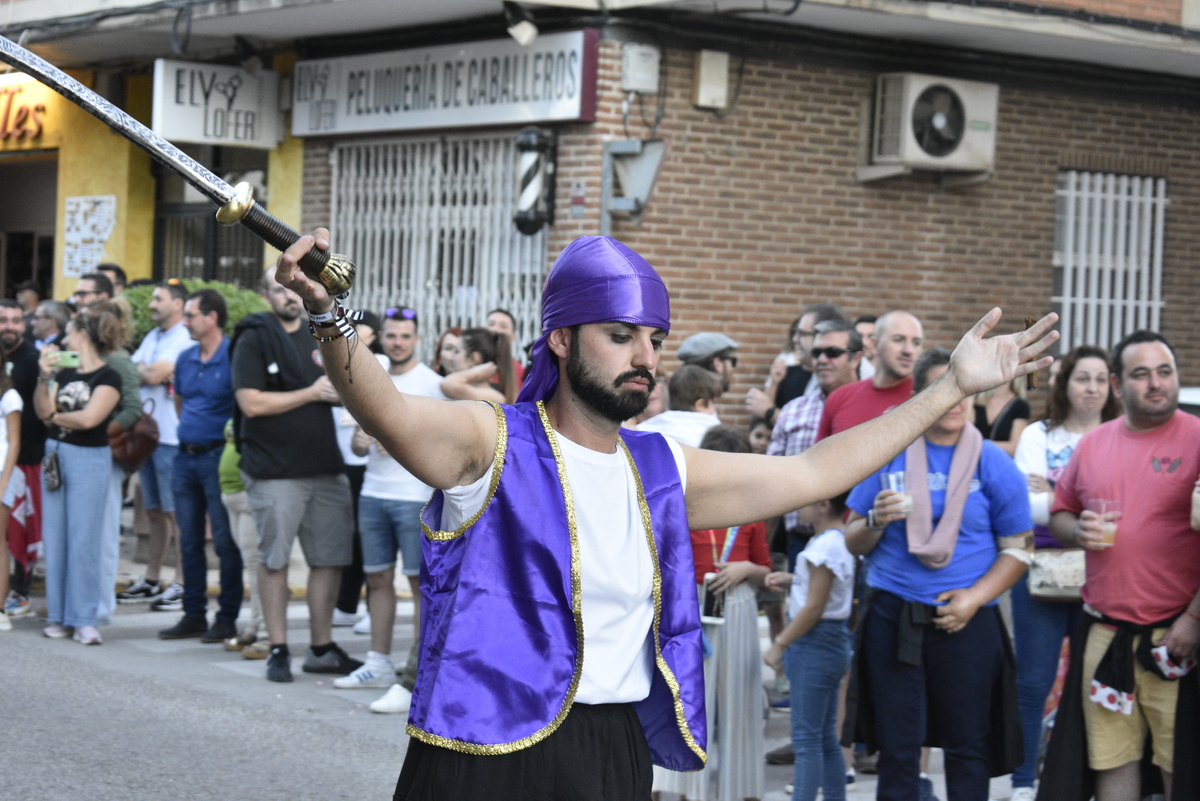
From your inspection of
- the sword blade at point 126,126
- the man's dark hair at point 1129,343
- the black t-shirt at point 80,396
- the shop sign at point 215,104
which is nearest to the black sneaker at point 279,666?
the black t-shirt at point 80,396

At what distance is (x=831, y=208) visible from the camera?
42.5 feet

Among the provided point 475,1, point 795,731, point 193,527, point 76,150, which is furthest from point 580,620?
point 76,150

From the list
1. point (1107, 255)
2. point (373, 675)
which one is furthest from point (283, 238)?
point (1107, 255)

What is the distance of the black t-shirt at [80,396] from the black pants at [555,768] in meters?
6.56

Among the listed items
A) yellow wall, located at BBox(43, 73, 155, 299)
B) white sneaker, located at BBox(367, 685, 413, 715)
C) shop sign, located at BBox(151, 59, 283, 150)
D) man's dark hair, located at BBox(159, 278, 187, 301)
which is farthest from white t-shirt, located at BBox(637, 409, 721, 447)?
yellow wall, located at BBox(43, 73, 155, 299)

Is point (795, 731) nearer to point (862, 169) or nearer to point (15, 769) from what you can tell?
point (15, 769)

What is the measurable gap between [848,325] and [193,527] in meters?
4.37

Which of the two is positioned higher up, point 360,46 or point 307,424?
point 360,46

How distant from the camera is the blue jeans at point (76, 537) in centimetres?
908

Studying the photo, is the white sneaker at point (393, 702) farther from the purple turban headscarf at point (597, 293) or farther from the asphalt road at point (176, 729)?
the purple turban headscarf at point (597, 293)

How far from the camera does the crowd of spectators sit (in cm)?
526

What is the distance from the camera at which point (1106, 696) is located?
207 inches

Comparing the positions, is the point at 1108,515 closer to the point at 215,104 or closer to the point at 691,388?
the point at 691,388

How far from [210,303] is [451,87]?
440cm
